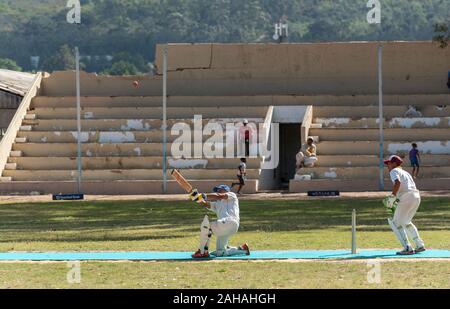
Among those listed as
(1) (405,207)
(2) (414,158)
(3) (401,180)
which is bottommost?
(1) (405,207)

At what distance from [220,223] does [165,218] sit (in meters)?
12.2

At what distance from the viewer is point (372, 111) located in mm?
55344

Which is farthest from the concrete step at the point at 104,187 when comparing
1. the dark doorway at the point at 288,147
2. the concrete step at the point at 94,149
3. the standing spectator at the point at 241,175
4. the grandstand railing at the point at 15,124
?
the dark doorway at the point at 288,147

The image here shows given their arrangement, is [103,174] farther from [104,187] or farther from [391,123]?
[391,123]

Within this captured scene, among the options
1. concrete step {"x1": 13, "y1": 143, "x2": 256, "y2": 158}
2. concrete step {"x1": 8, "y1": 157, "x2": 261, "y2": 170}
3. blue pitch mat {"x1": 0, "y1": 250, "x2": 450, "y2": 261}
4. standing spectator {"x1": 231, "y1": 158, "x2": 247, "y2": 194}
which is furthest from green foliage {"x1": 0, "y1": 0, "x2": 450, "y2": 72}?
blue pitch mat {"x1": 0, "y1": 250, "x2": 450, "y2": 261}

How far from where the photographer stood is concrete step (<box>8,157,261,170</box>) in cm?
5219

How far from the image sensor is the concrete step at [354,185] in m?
49.2

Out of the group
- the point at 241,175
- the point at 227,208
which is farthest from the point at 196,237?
the point at 241,175

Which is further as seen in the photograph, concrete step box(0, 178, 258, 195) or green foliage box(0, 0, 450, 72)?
green foliage box(0, 0, 450, 72)

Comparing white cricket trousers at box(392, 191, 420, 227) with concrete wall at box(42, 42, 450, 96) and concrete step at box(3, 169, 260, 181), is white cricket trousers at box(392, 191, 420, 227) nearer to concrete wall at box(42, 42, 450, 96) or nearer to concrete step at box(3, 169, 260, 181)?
concrete step at box(3, 169, 260, 181)

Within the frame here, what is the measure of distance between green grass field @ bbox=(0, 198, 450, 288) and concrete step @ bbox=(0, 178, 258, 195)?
4.83 metres

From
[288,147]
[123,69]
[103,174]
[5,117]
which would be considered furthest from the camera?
[123,69]

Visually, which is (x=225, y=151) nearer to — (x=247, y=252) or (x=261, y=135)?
(x=261, y=135)

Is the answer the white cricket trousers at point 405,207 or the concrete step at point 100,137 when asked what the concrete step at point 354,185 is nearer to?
the concrete step at point 100,137
